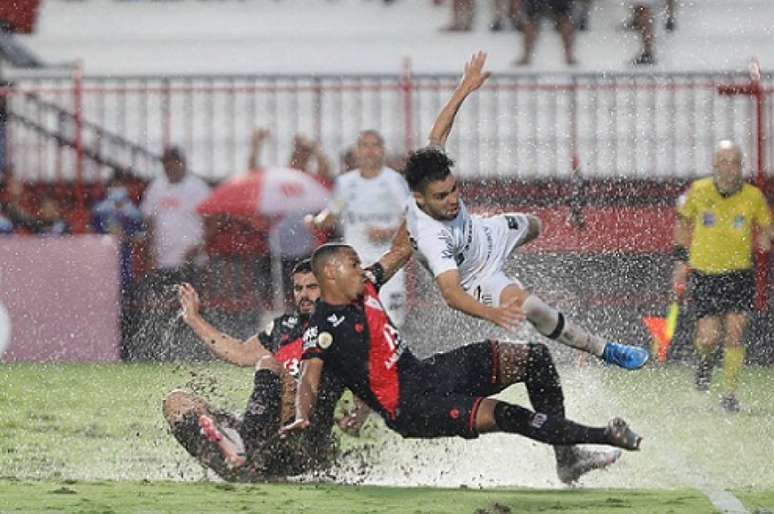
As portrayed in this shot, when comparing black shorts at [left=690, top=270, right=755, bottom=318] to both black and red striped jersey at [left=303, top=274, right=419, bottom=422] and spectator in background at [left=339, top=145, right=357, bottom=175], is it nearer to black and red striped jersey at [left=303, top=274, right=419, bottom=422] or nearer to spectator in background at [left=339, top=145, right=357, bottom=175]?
spectator in background at [left=339, top=145, right=357, bottom=175]

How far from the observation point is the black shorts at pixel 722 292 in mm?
14508

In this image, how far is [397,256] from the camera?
10055 millimetres

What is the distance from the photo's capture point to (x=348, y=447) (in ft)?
36.5

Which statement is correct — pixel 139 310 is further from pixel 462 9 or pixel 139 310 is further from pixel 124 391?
pixel 462 9

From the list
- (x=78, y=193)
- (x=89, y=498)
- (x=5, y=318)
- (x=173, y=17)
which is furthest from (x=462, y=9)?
(x=89, y=498)

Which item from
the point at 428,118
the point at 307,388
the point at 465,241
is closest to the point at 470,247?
the point at 465,241

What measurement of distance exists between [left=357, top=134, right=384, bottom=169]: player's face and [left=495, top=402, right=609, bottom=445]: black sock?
631 centimetres

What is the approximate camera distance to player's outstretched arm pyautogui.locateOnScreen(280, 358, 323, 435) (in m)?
9.16

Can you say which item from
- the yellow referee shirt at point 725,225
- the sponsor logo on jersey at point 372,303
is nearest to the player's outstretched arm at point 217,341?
the sponsor logo on jersey at point 372,303

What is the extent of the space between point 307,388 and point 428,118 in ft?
33.7

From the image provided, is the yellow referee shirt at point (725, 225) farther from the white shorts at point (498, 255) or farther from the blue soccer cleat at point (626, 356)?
the blue soccer cleat at point (626, 356)

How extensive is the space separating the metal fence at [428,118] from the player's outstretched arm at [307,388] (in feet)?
32.1

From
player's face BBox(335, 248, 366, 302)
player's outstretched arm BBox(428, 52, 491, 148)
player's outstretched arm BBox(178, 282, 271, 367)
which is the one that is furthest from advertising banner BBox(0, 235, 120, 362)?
player's face BBox(335, 248, 366, 302)

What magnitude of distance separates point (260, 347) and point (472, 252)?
1.24m
